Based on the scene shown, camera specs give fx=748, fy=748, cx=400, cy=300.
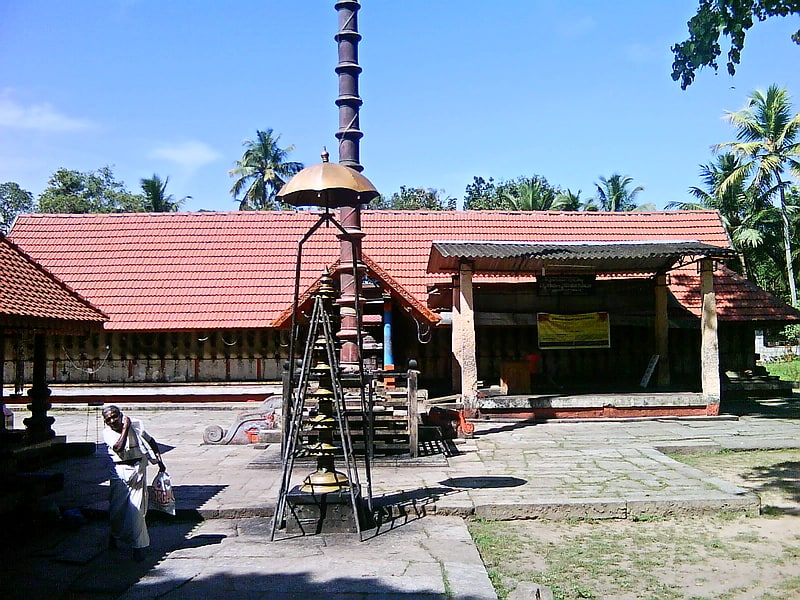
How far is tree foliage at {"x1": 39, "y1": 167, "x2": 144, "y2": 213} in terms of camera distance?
39688 millimetres

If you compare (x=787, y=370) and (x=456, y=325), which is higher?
(x=456, y=325)

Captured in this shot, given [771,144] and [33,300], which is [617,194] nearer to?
[771,144]

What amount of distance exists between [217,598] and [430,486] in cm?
376

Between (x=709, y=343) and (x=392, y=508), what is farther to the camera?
(x=709, y=343)

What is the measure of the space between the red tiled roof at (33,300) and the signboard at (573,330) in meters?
9.75

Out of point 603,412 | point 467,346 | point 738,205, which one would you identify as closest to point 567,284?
point 603,412

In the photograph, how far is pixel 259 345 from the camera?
714 inches

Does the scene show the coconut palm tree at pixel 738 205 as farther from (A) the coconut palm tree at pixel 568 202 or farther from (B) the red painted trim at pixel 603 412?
(B) the red painted trim at pixel 603 412

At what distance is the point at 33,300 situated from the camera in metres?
8.43

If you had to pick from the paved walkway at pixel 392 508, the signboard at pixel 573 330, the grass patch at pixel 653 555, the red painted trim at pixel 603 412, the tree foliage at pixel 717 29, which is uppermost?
the tree foliage at pixel 717 29

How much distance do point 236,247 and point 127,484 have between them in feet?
47.6

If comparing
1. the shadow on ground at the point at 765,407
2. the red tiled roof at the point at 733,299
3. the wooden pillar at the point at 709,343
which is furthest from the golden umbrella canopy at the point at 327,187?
the red tiled roof at the point at 733,299

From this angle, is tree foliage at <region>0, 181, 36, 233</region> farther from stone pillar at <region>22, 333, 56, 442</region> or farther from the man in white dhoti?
the man in white dhoti

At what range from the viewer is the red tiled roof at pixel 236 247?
1842cm
